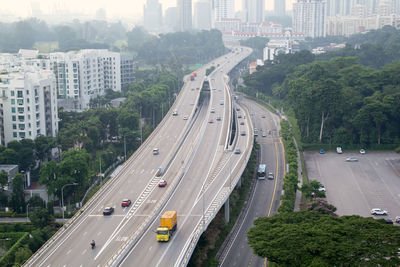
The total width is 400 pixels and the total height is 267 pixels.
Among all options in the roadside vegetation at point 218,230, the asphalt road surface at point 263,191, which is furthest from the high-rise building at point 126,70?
the roadside vegetation at point 218,230

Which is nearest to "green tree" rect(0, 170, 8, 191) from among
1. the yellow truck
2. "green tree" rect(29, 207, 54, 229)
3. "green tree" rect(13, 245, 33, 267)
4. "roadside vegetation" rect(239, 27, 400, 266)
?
"green tree" rect(29, 207, 54, 229)

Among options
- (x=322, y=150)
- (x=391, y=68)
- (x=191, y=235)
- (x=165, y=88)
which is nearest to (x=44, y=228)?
(x=191, y=235)

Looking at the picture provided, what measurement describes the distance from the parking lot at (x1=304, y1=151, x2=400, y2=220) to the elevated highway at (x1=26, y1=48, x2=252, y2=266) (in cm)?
899

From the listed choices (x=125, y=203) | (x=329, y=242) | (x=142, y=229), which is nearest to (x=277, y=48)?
(x=125, y=203)

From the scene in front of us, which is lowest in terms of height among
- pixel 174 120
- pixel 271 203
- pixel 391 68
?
pixel 271 203

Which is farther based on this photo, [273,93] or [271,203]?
[273,93]

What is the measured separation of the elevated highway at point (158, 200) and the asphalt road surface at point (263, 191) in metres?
3.24

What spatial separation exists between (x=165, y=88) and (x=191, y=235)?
2188 inches

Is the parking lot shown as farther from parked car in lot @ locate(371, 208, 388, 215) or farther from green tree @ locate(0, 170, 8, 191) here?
green tree @ locate(0, 170, 8, 191)

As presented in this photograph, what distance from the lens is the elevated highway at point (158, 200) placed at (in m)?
32.8

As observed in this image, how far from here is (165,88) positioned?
8856 cm

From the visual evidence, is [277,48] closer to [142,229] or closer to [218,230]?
[218,230]

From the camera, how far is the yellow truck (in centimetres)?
3434

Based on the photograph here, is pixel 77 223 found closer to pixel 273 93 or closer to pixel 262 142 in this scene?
pixel 262 142
